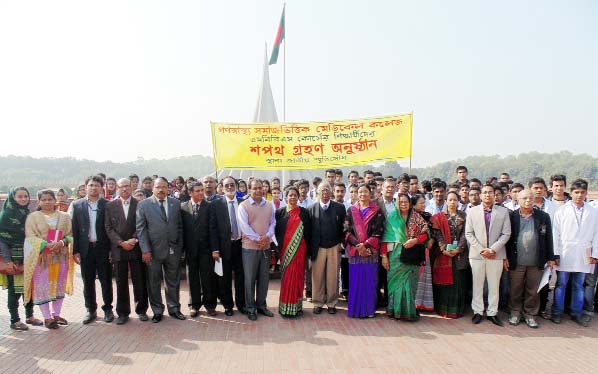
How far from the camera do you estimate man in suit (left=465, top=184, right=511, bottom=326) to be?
16.7 ft

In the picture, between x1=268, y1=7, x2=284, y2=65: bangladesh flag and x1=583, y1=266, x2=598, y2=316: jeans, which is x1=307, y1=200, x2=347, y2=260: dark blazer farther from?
x1=268, y1=7, x2=284, y2=65: bangladesh flag

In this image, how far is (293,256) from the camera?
532cm

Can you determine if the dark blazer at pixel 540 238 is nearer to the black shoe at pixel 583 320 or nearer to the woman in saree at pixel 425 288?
the black shoe at pixel 583 320

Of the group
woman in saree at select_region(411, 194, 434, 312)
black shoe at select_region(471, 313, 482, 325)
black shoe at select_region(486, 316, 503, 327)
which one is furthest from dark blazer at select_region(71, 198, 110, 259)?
black shoe at select_region(486, 316, 503, 327)

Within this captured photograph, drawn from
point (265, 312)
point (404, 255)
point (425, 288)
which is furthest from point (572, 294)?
point (265, 312)

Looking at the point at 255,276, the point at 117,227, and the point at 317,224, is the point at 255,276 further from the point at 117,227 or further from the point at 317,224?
the point at 117,227

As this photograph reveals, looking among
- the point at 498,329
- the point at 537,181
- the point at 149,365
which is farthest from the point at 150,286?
the point at 537,181

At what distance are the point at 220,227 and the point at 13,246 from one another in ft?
8.03

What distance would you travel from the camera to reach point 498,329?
16.1 ft

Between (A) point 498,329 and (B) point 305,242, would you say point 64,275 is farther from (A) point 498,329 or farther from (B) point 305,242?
(A) point 498,329

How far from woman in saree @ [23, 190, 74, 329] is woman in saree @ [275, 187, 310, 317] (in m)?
2.67

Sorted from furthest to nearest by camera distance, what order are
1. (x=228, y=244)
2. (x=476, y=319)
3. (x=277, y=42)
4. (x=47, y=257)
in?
(x=277, y=42)
(x=228, y=244)
(x=476, y=319)
(x=47, y=257)

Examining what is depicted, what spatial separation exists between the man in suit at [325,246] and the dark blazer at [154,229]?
1.84 m

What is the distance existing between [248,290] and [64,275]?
2.32 m
